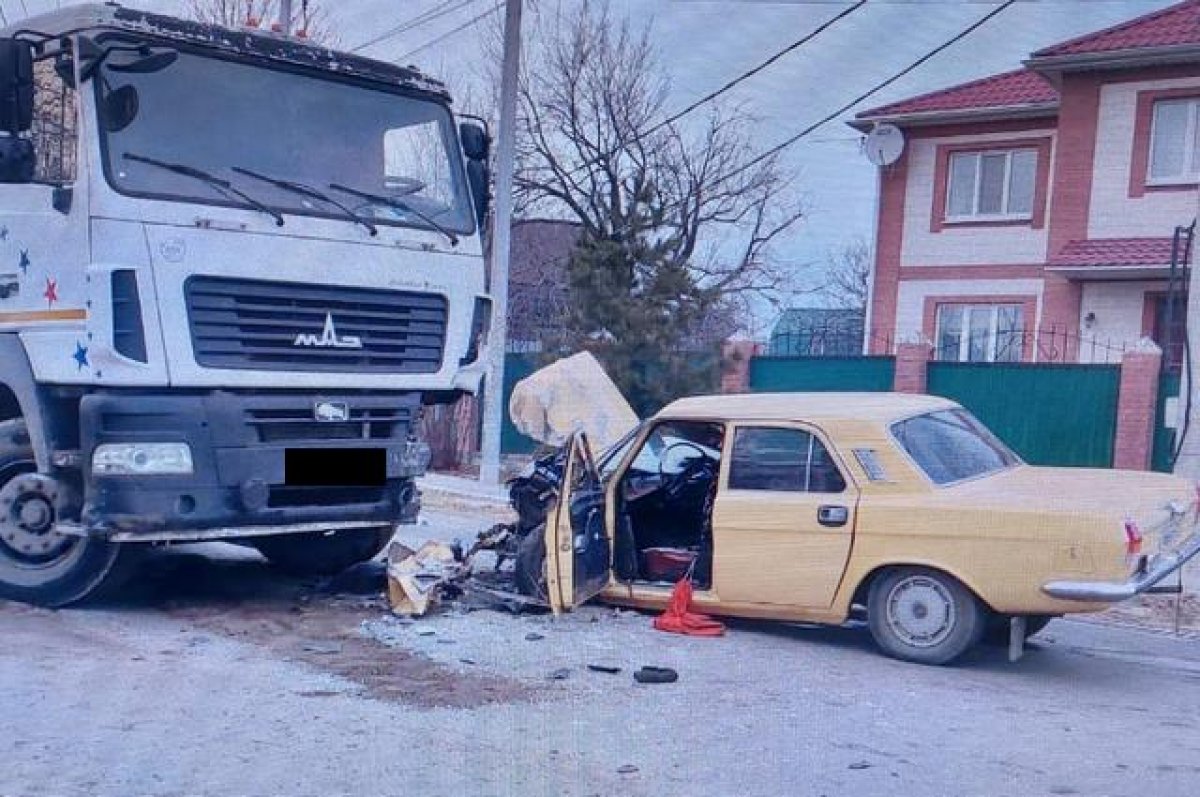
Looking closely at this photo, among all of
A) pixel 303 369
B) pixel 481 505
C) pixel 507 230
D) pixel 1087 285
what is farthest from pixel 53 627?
pixel 1087 285

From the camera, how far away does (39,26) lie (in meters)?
7.39

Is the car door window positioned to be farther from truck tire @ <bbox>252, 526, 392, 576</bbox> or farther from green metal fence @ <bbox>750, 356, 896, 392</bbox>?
green metal fence @ <bbox>750, 356, 896, 392</bbox>

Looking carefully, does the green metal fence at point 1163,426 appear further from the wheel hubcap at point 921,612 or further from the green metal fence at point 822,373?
the wheel hubcap at point 921,612

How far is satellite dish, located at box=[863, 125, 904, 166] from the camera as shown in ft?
76.0

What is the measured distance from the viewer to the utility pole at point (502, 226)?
51.2ft

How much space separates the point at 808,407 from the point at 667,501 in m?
1.17

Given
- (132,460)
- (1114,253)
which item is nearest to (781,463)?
(132,460)

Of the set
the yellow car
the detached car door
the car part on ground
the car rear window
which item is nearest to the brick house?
the car part on ground

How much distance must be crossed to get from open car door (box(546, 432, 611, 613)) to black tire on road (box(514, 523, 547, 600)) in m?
0.08

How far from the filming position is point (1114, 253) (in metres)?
20.0

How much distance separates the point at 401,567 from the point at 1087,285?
15.5 metres

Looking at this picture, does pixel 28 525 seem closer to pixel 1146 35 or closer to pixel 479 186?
pixel 479 186

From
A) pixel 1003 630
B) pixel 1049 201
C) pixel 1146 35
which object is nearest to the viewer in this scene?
pixel 1003 630

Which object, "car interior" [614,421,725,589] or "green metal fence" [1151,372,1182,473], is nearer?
"car interior" [614,421,725,589]
